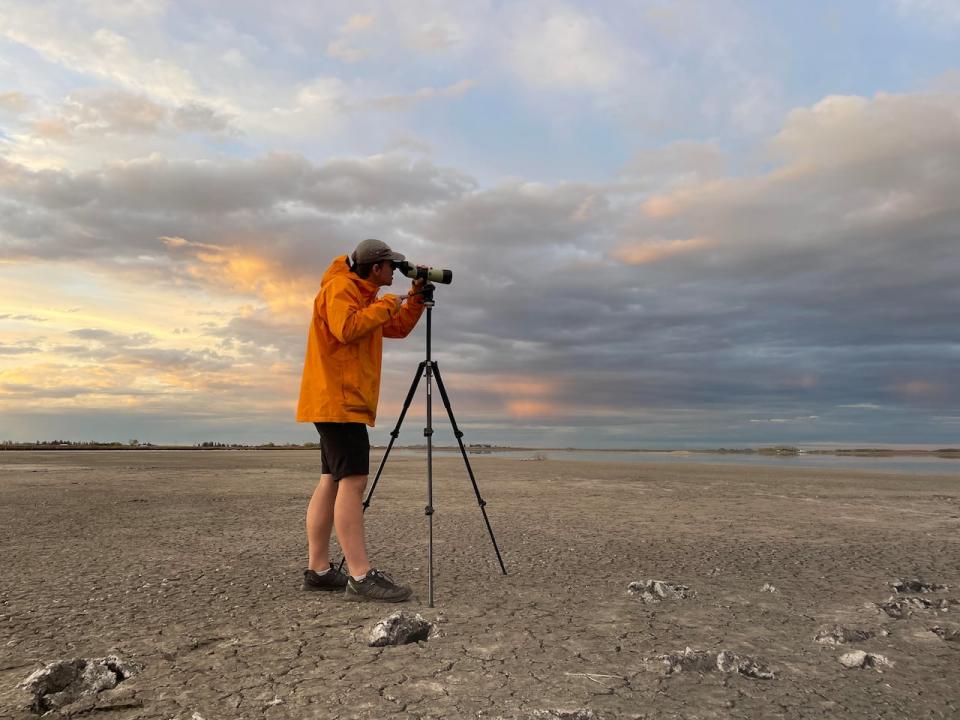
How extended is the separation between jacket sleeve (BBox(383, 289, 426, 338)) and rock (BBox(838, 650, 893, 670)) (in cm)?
309

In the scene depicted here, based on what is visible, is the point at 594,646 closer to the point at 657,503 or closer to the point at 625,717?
the point at 625,717

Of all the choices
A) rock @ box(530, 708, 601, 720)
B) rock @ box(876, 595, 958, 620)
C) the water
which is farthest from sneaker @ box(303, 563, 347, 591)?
the water

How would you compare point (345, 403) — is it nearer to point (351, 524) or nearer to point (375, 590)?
point (351, 524)

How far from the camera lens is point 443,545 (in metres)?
5.76

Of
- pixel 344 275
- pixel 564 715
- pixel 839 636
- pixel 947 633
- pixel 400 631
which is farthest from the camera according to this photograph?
pixel 344 275

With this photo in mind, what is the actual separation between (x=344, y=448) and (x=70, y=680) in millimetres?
1759

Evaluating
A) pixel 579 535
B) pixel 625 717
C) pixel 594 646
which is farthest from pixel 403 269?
pixel 579 535

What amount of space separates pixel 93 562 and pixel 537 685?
4.18 meters

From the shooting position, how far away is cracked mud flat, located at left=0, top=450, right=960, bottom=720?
2539mm

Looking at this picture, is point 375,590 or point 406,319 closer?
point 375,590

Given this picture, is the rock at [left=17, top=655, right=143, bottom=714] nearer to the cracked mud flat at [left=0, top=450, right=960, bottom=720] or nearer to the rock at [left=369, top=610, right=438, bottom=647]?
the cracked mud flat at [left=0, top=450, right=960, bottom=720]

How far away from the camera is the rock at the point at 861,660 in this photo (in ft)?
9.59

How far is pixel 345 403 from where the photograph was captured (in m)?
3.88

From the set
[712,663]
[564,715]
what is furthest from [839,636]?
[564,715]
